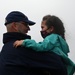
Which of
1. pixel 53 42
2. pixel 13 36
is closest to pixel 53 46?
pixel 53 42

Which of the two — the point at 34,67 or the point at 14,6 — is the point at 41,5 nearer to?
the point at 14,6

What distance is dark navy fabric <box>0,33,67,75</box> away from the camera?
1.19 m

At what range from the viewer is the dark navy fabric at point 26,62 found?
1.19 metres

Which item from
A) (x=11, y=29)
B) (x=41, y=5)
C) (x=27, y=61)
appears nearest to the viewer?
(x=27, y=61)

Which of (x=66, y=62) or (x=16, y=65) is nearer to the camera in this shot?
(x=16, y=65)

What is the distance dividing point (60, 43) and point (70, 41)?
1.79ft

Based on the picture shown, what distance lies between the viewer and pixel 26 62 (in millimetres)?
1186

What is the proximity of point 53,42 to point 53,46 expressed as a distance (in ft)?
0.11

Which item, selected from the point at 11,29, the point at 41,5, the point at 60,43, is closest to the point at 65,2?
the point at 41,5

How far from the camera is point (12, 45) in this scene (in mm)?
1249

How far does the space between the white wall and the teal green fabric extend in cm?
52

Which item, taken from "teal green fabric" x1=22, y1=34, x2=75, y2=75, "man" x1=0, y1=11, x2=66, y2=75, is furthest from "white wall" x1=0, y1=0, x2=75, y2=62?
"man" x1=0, y1=11, x2=66, y2=75

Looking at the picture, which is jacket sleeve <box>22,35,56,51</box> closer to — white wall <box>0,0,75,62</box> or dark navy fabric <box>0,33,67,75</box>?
dark navy fabric <box>0,33,67,75</box>

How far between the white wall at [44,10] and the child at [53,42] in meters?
0.38
